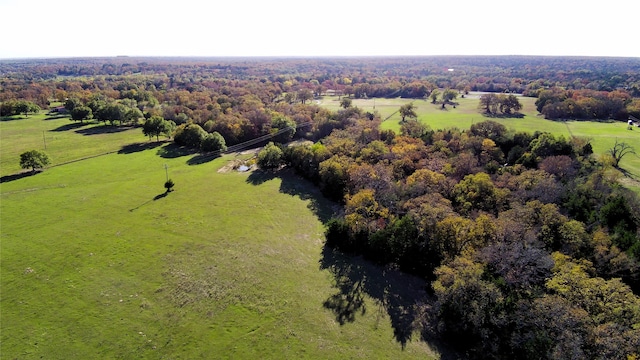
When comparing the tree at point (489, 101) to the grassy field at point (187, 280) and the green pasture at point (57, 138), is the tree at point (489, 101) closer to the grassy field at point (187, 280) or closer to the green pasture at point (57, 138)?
the grassy field at point (187, 280)

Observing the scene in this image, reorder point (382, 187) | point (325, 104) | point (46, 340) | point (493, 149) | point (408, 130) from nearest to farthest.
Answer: point (46, 340), point (382, 187), point (493, 149), point (408, 130), point (325, 104)

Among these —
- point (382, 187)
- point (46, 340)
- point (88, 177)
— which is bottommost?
point (46, 340)

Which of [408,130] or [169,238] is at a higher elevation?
[408,130]

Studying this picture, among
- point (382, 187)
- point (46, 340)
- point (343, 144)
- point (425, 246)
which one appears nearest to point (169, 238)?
point (46, 340)

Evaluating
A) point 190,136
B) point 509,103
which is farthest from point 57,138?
point 509,103

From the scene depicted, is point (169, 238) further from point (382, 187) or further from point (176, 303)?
point (382, 187)

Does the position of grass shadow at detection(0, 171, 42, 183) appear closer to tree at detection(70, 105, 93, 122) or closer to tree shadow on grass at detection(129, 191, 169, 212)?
tree shadow on grass at detection(129, 191, 169, 212)
